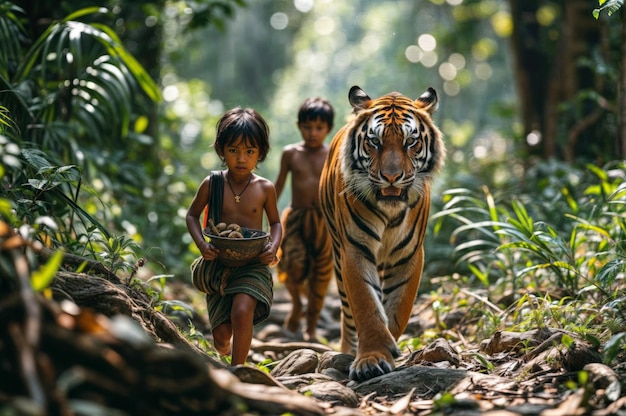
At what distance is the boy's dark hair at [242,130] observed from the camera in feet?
12.8

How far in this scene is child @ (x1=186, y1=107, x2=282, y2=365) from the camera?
3871 millimetres

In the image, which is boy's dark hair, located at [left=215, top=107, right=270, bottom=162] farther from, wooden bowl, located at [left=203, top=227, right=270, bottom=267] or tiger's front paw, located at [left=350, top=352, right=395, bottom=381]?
tiger's front paw, located at [left=350, top=352, right=395, bottom=381]

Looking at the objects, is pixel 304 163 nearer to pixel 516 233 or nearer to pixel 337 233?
pixel 337 233

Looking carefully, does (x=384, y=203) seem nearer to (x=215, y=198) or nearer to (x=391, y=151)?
(x=391, y=151)

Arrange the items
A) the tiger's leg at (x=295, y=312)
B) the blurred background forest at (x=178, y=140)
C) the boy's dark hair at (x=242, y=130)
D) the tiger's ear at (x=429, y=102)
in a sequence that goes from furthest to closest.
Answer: the tiger's leg at (x=295, y=312) → the tiger's ear at (x=429, y=102) → the blurred background forest at (x=178, y=140) → the boy's dark hair at (x=242, y=130)

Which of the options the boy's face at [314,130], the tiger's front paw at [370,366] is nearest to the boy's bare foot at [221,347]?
the tiger's front paw at [370,366]

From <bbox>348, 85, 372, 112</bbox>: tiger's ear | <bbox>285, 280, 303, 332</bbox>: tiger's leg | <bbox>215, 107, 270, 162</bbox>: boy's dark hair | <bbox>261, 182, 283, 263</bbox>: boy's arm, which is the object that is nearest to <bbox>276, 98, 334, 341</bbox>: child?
<bbox>285, 280, 303, 332</bbox>: tiger's leg

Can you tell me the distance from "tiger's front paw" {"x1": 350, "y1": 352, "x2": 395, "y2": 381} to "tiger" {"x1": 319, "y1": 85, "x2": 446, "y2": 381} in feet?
0.39

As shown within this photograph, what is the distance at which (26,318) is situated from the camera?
2.13 m

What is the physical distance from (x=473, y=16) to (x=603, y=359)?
474 inches

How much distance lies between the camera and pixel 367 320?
4086 mm

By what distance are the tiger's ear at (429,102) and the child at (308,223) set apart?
136 cm

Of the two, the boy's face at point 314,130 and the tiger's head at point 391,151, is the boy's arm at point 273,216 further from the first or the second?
the boy's face at point 314,130

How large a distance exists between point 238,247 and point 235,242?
0.11 feet
